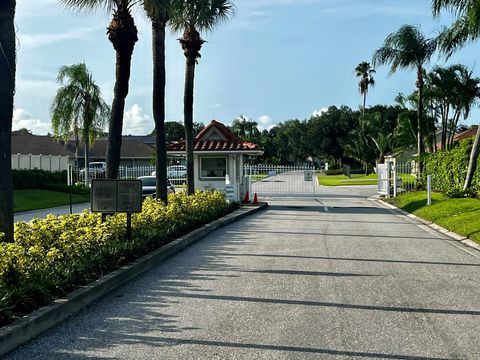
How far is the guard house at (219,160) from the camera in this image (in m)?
24.1

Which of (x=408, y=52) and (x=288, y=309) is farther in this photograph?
(x=408, y=52)

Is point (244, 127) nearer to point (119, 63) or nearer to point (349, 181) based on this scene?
point (349, 181)

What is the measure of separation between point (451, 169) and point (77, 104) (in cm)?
2420

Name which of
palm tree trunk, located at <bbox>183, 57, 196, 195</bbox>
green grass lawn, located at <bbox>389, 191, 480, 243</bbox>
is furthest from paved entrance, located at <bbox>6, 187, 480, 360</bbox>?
palm tree trunk, located at <bbox>183, 57, 196, 195</bbox>

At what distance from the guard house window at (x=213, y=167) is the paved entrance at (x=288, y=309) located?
13.0m

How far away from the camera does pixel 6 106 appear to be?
304 inches

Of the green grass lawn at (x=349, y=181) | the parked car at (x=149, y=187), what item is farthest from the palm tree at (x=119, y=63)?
the green grass lawn at (x=349, y=181)

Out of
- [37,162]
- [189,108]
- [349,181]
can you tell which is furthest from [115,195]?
[349,181]

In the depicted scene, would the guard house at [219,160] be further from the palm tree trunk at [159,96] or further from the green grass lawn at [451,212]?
the palm tree trunk at [159,96]

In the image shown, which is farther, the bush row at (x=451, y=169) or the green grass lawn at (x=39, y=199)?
Answer: the green grass lawn at (x=39, y=199)

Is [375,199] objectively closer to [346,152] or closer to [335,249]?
[335,249]

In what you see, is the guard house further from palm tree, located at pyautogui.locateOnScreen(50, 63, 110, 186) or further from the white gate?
palm tree, located at pyautogui.locateOnScreen(50, 63, 110, 186)

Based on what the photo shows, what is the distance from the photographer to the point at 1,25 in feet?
26.1

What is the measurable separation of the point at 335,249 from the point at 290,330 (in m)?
5.81
